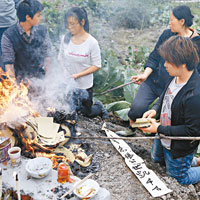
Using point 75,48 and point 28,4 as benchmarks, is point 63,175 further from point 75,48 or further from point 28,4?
point 28,4

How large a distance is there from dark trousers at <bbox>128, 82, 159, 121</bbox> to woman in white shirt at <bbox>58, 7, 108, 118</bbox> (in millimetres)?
918

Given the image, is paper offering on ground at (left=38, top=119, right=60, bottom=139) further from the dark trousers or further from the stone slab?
the dark trousers

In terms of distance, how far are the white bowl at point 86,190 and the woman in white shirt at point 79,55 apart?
1618 millimetres

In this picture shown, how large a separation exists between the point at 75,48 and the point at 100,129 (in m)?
1.61

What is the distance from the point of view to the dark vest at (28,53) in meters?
4.35

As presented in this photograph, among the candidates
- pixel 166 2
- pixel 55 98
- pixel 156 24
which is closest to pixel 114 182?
pixel 55 98

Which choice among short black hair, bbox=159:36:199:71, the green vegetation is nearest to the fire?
short black hair, bbox=159:36:199:71

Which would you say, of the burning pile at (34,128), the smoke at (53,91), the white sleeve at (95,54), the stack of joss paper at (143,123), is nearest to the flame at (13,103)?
the burning pile at (34,128)

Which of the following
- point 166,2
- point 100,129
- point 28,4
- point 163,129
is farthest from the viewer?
point 166,2

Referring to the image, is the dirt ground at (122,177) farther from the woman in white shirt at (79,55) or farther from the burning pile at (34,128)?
the woman in white shirt at (79,55)

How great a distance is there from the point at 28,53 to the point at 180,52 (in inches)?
107

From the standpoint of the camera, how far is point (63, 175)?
2947 mm

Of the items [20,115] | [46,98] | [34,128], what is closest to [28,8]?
[46,98]

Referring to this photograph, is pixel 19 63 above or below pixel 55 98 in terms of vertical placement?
above
